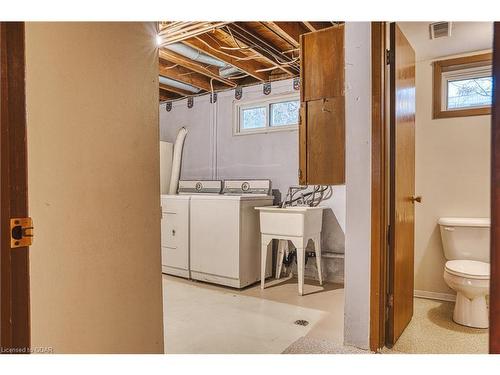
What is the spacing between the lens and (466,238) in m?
2.58

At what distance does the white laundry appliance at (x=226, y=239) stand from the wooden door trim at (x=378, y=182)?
1552mm

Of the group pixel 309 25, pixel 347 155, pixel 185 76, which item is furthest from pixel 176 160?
pixel 347 155

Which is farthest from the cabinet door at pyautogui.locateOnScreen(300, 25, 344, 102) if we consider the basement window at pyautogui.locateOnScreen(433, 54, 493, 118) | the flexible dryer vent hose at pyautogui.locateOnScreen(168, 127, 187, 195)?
the flexible dryer vent hose at pyautogui.locateOnScreen(168, 127, 187, 195)

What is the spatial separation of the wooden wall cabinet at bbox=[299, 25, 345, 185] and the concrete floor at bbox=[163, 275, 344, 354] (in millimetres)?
1027

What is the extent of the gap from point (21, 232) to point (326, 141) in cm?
171

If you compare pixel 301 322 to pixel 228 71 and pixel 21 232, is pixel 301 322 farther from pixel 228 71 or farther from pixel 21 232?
pixel 228 71

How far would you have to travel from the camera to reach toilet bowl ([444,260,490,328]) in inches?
86.4

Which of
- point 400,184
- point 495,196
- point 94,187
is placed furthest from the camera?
point 400,184

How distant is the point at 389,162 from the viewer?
196 centimetres

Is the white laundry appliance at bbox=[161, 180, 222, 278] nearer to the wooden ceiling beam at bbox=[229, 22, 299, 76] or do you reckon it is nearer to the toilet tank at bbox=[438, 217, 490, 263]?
the wooden ceiling beam at bbox=[229, 22, 299, 76]

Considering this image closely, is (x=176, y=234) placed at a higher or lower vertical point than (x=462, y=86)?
lower

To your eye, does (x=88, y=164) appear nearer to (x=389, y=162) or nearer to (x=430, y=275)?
(x=389, y=162)

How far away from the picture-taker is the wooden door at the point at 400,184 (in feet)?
6.47
